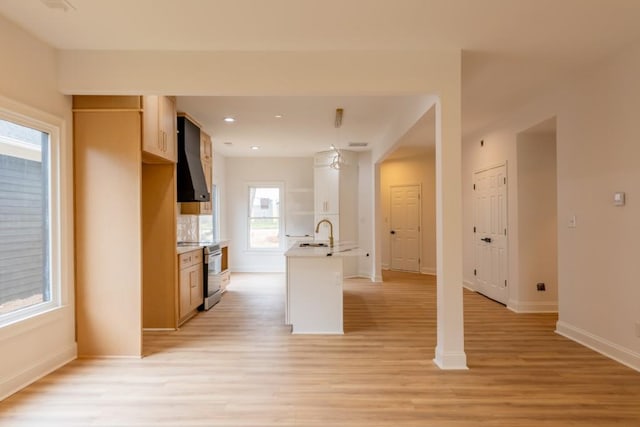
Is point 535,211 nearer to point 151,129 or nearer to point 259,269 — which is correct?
point 151,129

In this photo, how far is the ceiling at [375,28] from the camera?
2502 mm

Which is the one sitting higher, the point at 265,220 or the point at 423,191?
the point at 423,191

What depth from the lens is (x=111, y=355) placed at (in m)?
3.39

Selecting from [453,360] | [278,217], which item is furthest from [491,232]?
[278,217]

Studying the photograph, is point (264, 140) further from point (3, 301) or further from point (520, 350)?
point (520, 350)

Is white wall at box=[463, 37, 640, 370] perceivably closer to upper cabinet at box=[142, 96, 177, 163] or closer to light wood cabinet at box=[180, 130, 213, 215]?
upper cabinet at box=[142, 96, 177, 163]

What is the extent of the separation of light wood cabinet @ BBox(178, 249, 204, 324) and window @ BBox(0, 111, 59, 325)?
4.47 ft

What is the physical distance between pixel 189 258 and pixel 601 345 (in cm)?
456

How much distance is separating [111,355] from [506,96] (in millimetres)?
5075

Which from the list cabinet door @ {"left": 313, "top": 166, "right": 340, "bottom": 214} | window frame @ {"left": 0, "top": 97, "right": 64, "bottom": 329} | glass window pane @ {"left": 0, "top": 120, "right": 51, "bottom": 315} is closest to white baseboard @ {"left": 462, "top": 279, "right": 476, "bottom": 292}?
cabinet door @ {"left": 313, "top": 166, "right": 340, "bottom": 214}

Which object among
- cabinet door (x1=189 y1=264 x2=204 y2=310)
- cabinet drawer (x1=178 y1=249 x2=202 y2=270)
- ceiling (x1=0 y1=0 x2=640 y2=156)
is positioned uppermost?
ceiling (x1=0 y1=0 x2=640 y2=156)

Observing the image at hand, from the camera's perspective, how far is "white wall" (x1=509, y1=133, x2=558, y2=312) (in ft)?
16.2

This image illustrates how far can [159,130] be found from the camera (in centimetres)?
386

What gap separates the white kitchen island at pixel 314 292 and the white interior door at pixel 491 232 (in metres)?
2.55
